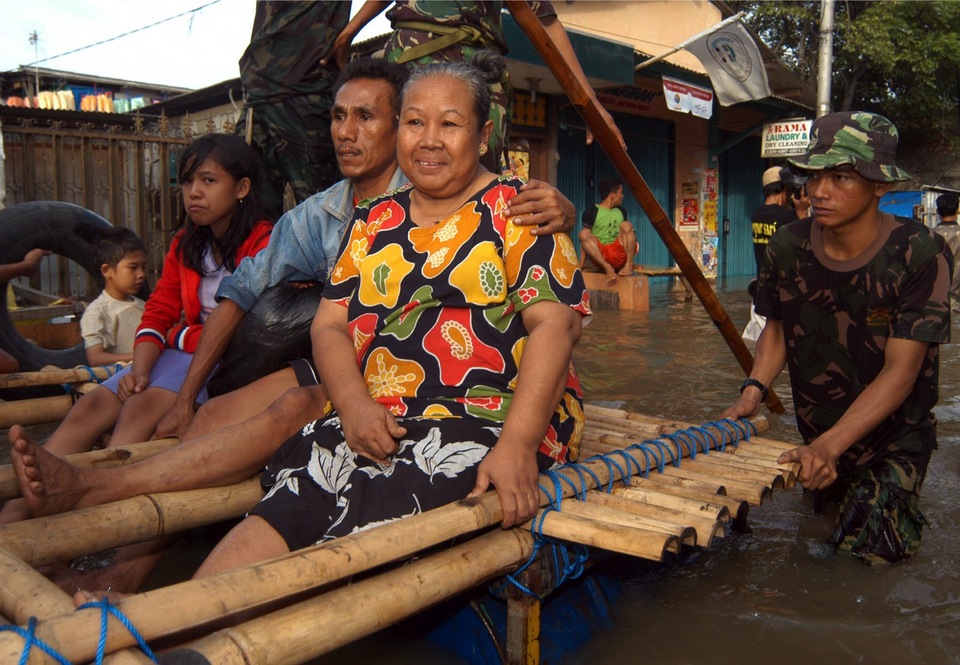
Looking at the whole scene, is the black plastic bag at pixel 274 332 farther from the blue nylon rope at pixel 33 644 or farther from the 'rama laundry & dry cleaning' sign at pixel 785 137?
the 'rama laundry & dry cleaning' sign at pixel 785 137

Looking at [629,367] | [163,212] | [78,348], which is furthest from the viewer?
[163,212]

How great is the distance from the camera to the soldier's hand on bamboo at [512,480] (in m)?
1.96

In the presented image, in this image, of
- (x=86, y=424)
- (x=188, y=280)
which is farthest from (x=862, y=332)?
(x=86, y=424)

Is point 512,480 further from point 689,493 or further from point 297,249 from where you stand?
point 297,249

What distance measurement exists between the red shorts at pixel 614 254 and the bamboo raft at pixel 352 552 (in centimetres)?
708

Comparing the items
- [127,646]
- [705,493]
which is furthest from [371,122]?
[127,646]

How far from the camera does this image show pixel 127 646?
1.33 meters

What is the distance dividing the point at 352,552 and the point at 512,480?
463 millimetres

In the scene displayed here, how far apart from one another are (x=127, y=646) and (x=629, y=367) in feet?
17.4

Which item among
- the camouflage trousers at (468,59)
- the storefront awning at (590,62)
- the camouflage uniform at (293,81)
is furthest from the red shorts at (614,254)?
the camouflage trousers at (468,59)

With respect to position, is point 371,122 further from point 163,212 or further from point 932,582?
point 163,212

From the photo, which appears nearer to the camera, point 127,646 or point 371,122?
point 127,646

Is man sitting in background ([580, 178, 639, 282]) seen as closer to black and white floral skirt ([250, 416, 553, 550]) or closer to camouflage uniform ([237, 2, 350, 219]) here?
camouflage uniform ([237, 2, 350, 219])

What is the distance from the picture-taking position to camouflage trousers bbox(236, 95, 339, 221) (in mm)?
4230
